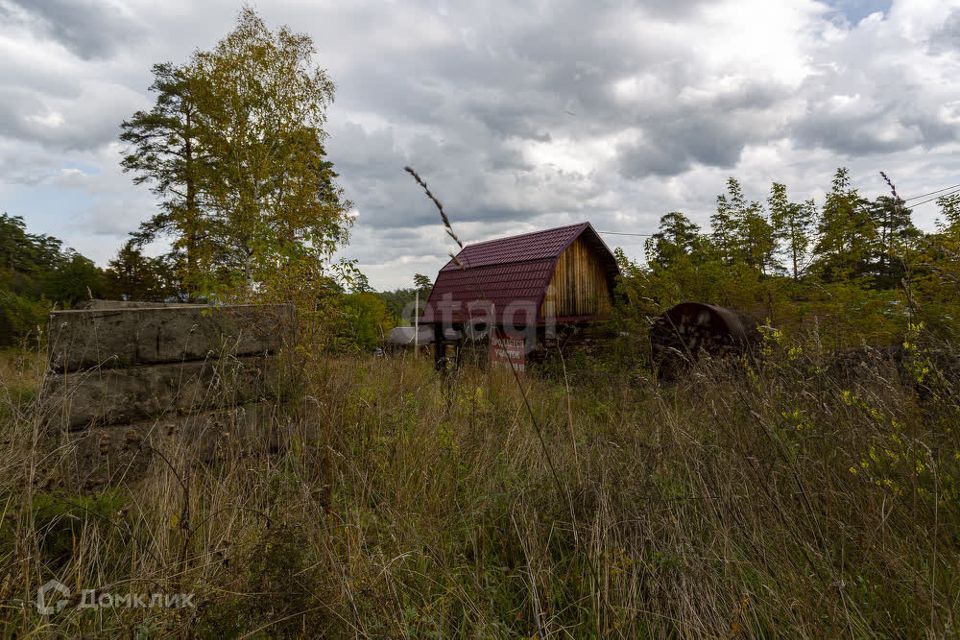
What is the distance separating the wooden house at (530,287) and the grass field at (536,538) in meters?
10.0

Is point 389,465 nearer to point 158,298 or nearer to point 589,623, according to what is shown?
point 589,623

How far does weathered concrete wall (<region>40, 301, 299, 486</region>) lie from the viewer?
3113 mm

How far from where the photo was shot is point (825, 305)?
27.9 ft

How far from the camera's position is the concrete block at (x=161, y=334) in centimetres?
318

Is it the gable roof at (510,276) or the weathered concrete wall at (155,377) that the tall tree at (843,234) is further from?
the weathered concrete wall at (155,377)

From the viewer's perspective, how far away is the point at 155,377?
3.47 metres

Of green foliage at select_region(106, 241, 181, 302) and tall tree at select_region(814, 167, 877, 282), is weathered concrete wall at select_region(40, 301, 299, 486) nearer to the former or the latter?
tall tree at select_region(814, 167, 877, 282)

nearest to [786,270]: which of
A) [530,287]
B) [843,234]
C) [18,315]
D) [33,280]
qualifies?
[843,234]

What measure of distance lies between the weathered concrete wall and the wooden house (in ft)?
30.4

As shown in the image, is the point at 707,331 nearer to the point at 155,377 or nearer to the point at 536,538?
the point at 536,538

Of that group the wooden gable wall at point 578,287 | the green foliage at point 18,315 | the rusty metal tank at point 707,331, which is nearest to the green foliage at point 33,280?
the green foliage at point 18,315

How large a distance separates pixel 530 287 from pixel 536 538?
12138mm

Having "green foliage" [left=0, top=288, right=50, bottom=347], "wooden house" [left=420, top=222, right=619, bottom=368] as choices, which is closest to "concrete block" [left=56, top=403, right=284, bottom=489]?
"wooden house" [left=420, top=222, right=619, bottom=368]

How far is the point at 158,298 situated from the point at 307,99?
456 inches
